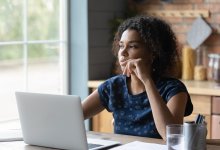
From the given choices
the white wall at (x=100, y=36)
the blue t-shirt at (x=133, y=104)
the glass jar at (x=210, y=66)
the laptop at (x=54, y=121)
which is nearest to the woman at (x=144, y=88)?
the blue t-shirt at (x=133, y=104)

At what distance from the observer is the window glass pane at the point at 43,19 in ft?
13.4

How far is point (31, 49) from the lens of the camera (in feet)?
13.4

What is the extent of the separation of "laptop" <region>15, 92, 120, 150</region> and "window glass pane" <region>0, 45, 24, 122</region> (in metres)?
1.55

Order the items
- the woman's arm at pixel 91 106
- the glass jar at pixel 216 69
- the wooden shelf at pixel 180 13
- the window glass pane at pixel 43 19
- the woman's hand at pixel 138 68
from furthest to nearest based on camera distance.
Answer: the wooden shelf at pixel 180 13
the window glass pane at pixel 43 19
the glass jar at pixel 216 69
the woman's arm at pixel 91 106
the woman's hand at pixel 138 68

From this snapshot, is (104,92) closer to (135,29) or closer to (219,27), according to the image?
(135,29)

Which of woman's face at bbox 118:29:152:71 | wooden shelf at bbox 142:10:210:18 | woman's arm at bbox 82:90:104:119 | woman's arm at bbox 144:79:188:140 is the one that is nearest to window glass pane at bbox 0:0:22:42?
wooden shelf at bbox 142:10:210:18

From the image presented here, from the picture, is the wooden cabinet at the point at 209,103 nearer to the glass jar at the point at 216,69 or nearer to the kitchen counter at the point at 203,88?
the kitchen counter at the point at 203,88

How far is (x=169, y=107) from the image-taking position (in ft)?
8.13

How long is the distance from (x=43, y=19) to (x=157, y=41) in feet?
5.60

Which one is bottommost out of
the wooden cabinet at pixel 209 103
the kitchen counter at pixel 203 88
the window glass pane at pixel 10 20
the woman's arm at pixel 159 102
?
the wooden cabinet at pixel 209 103

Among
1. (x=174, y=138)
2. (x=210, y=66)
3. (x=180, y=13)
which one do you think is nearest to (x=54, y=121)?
(x=174, y=138)

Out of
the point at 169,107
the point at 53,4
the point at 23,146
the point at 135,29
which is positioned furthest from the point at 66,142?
the point at 53,4

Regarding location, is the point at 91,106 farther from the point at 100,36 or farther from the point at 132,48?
the point at 100,36

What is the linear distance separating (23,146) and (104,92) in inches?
23.8
